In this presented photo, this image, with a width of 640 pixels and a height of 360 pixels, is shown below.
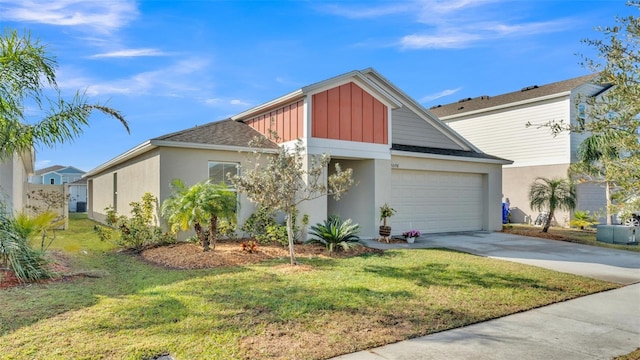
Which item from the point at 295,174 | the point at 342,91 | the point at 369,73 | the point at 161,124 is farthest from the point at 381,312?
the point at 161,124

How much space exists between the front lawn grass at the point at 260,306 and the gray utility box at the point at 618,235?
7877 millimetres

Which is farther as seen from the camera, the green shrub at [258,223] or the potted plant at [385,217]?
the potted plant at [385,217]

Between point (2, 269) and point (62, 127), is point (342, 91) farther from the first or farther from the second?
point (2, 269)

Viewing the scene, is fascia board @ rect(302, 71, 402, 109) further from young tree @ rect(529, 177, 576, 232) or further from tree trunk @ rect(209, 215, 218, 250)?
young tree @ rect(529, 177, 576, 232)

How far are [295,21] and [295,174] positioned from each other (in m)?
4.52

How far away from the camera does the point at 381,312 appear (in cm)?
531

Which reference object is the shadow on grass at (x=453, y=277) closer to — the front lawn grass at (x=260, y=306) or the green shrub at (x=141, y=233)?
the front lawn grass at (x=260, y=306)

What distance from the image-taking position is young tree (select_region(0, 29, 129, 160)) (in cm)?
687

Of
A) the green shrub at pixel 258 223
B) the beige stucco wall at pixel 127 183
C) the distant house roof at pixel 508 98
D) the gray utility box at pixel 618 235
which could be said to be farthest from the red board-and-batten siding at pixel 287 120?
the distant house roof at pixel 508 98

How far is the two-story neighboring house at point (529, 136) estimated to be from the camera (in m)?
19.0

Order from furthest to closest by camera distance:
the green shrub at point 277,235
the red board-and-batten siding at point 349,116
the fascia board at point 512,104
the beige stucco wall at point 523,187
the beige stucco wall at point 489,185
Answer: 1. the beige stucco wall at point 523,187
2. the fascia board at point 512,104
3. the beige stucco wall at point 489,185
4. the red board-and-batten siding at point 349,116
5. the green shrub at point 277,235

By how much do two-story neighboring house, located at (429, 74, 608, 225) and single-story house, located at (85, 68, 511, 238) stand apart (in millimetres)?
5074

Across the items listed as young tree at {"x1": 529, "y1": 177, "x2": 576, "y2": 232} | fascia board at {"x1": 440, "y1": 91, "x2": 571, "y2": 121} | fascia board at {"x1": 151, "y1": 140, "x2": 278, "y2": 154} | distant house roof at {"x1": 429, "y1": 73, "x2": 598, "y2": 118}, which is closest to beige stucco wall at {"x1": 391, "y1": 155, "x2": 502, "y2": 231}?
young tree at {"x1": 529, "y1": 177, "x2": 576, "y2": 232}

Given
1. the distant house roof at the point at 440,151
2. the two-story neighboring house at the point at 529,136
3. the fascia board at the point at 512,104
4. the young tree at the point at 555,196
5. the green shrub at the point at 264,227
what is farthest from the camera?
the two-story neighboring house at the point at 529,136
